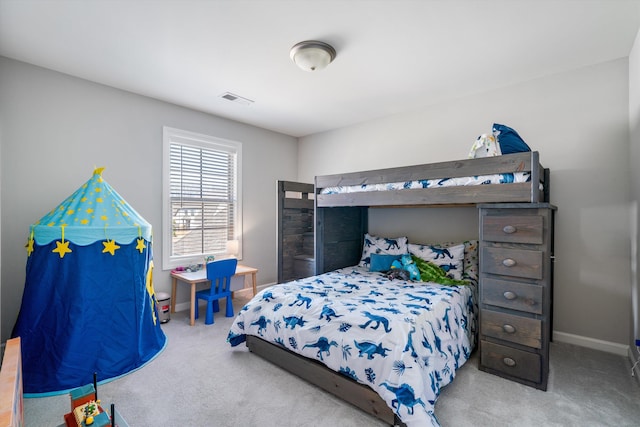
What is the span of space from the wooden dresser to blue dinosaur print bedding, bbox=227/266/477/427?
25cm

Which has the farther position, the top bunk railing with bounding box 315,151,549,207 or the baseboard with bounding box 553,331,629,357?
the baseboard with bounding box 553,331,629,357

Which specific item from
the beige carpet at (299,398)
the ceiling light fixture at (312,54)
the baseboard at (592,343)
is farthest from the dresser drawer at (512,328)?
the ceiling light fixture at (312,54)

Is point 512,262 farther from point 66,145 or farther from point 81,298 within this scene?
point 66,145

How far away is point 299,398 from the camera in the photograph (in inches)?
79.8

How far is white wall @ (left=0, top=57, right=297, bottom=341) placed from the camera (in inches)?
105

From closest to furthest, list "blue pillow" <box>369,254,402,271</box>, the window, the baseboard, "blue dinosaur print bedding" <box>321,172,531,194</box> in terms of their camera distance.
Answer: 1. "blue dinosaur print bedding" <box>321,172,531,194</box>
2. the baseboard
3. "blue pillow" <box>369,254,402,271</box>
4. the window

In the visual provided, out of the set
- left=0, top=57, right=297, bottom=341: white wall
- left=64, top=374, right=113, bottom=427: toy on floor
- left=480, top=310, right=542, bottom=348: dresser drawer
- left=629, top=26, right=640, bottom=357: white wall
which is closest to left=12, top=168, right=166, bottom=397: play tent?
left=0, top=57, right=297, bottom=341: white wall

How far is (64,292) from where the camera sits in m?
2.24

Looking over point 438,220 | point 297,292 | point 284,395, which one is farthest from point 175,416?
point 438,220

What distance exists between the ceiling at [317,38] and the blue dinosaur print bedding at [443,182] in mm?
1049

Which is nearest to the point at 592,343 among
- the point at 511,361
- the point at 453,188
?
the point at 511,361

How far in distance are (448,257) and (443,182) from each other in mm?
973

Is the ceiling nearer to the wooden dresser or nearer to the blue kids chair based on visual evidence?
the wooden dresser

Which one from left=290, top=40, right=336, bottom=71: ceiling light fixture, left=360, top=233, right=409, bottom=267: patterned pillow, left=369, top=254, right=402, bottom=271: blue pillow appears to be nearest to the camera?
left=290, top=40, right=336, bottom=71: ceiling light fixture
